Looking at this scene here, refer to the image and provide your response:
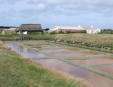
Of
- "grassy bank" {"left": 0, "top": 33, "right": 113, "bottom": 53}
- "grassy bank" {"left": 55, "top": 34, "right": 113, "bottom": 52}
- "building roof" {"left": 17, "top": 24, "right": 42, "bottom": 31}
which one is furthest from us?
"building roof" {"left": 17, "top": 24, "right": 42, "bottom": 31}

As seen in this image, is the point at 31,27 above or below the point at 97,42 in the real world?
above

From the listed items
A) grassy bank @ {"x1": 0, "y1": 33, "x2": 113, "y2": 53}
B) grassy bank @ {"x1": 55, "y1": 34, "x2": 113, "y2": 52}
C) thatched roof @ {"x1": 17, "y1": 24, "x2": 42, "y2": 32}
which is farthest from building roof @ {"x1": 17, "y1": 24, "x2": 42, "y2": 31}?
grassy bank @ {"x1": 55, "y1": 34, "x2": 113, "y2": 52}

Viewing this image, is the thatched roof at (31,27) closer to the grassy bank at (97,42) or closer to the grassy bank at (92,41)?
the grassy bank at (92,41)

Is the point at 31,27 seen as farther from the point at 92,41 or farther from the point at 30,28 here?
the point at 92,41

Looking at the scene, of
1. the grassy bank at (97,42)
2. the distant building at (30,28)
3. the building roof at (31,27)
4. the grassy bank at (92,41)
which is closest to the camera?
Result: the grassy bank at (97,42)

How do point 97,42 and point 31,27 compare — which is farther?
point 31,27

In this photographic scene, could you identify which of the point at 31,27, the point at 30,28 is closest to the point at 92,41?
the point at 30,28

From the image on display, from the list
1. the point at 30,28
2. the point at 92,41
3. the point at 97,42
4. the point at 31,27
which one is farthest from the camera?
the point at 31,27

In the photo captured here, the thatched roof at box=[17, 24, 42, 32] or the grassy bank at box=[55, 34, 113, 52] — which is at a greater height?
the thatched roof at box=[17, 24, 42, 32]

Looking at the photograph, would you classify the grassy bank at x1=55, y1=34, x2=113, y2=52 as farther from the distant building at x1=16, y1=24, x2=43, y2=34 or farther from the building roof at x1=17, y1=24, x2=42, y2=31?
the building roof at x1=17, y1=24, x2=42, y2=31

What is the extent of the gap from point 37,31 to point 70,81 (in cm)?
3683

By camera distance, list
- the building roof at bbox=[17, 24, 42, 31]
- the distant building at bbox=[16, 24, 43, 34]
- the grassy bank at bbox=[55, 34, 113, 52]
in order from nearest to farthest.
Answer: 1. the grassy bank at bbox=[55, 34, 113, 52]
2. the distant building at bbox=[16, 24, 43, 34]
3. the building roof at bbox=[17, 24, 42, 31]

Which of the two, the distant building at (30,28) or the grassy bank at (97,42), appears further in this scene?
the distant building at (30,28)

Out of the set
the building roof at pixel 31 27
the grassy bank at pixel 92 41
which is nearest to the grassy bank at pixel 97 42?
the grassy bank at pixel 92 41
